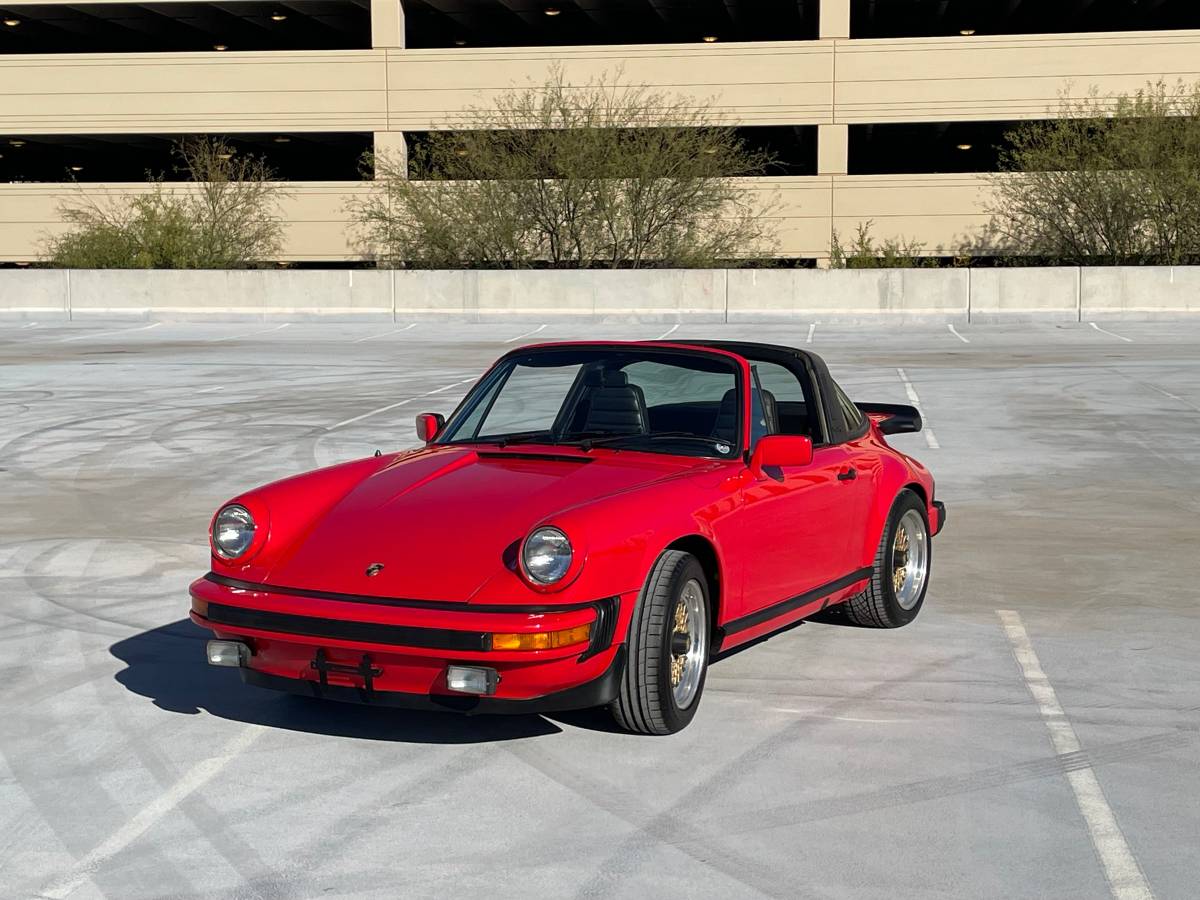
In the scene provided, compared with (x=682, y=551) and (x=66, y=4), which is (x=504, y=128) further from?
(x=682, y=551)

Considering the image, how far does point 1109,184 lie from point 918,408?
25.9 m

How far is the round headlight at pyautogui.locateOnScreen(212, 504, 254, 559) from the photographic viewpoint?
19.3 ft

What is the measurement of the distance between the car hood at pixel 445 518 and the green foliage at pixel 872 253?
3618cm

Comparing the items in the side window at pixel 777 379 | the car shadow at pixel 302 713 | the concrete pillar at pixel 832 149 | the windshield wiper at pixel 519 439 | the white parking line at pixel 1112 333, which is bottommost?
the car shadow at pixel 302 713

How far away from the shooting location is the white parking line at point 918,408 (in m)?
14.9

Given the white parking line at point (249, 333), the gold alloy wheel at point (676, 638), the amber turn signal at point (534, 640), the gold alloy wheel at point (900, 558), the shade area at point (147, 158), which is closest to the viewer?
the amber turn signal at point (534, 640)

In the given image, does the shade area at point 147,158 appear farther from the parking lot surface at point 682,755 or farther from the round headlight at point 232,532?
the round headlight at point 232,532

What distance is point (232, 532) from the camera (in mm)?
5930

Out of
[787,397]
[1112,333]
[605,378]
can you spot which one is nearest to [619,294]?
[1112,333]

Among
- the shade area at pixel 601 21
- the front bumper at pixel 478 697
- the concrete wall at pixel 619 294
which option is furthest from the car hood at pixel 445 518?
the shade area at pixel 601 21

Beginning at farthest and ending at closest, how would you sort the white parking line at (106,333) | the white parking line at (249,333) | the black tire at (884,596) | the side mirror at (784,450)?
1. the white parking line at (106,333)
2. the white parking line at (249,333)
3. the black tire at (884,596)
4. the side mirror at (784,450)

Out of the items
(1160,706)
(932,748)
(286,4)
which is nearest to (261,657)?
(932,748)

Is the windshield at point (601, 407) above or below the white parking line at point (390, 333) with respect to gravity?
above

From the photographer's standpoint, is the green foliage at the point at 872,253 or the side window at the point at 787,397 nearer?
the side window at the point at 787,397
